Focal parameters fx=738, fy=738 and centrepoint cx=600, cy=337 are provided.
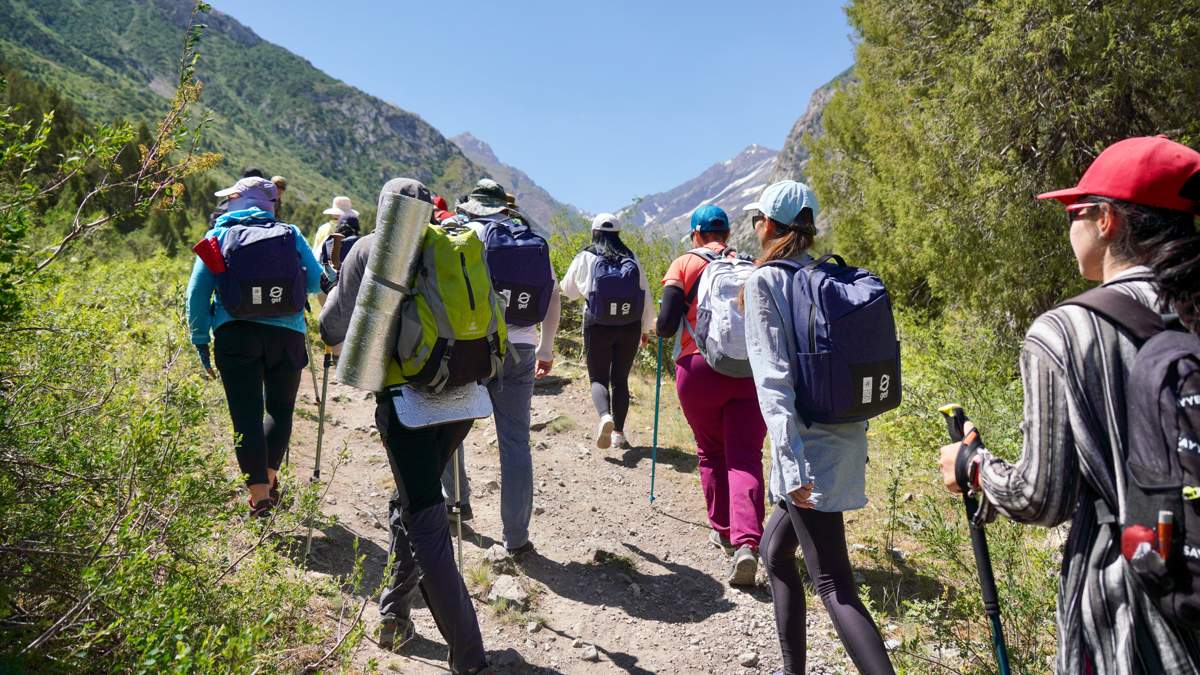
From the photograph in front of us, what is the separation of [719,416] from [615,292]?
1.95 metres

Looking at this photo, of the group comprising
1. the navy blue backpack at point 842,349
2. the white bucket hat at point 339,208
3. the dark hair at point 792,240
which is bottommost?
the navy blue backpack at point 842,349

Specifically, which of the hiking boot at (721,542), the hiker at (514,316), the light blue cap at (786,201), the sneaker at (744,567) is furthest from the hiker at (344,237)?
the light blue cap at (786,201)

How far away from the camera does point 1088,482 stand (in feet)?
5.43

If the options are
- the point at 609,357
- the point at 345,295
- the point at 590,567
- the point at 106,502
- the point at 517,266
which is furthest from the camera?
the point at 609,357

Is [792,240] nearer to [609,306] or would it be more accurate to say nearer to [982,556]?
[982,556]

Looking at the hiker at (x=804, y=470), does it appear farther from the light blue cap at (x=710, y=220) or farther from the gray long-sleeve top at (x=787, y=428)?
the light blue cap at (x=710, y=220)

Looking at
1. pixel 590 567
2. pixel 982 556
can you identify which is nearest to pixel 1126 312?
pixel 982 556

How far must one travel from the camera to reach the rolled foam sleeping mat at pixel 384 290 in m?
2.99

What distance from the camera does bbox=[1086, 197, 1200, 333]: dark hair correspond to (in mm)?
1577

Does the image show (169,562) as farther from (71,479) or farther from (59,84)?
(59,84)

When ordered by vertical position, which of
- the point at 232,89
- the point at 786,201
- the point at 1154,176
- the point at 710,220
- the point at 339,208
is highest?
the point at 232,89

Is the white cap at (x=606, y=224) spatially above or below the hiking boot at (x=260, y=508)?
above

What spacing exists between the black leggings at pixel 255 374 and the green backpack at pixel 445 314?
1947 mm

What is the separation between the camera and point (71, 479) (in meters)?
2.71
